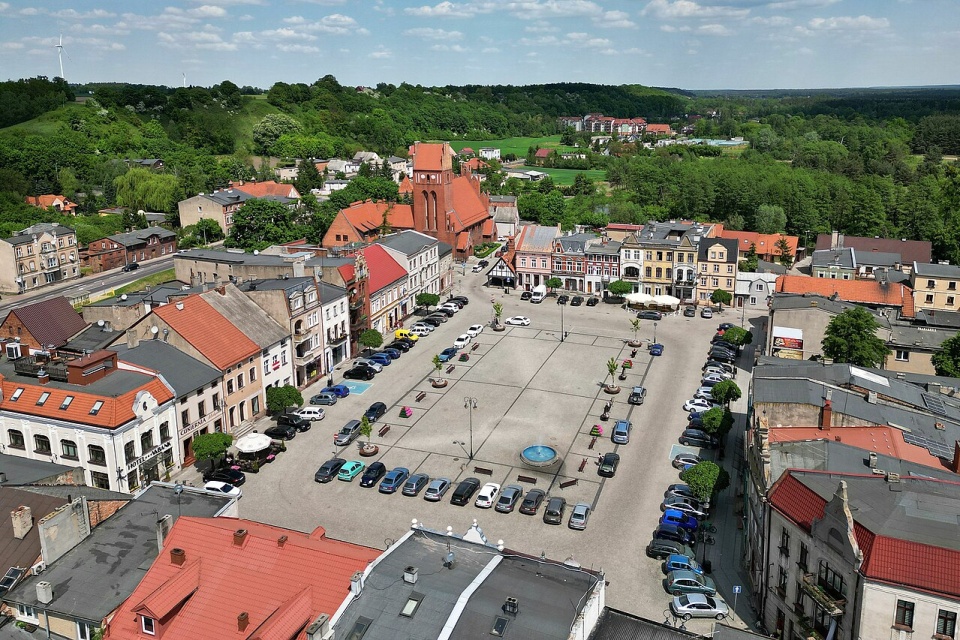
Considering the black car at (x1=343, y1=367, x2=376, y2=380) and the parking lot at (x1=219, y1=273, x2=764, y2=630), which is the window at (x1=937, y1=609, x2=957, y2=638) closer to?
the parking lot at (x1=219, y1=273, x2=764, y2=630)

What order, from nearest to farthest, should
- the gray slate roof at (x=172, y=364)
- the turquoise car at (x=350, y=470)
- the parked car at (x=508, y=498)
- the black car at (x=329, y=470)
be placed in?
the parked car at (x=508, y=498) → the black car at (x=329, y=470) → the turquoise car at (x=350, y=470) → the gray slate roof at (x=172, y=364)

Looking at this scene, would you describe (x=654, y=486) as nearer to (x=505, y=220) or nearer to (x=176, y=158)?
(x=505, y=220)

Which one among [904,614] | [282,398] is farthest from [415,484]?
[904,614]

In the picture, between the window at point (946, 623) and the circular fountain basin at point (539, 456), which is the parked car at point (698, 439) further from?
the window at point (946, 623)

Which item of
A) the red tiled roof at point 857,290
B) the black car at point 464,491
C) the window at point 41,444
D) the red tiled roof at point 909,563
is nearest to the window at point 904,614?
the red tiled roof at point 909,563

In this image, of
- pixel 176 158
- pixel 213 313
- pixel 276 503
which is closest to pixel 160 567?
pixel 276 503

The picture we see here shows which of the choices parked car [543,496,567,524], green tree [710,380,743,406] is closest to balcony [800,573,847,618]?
parked car [543,496,567,524]
